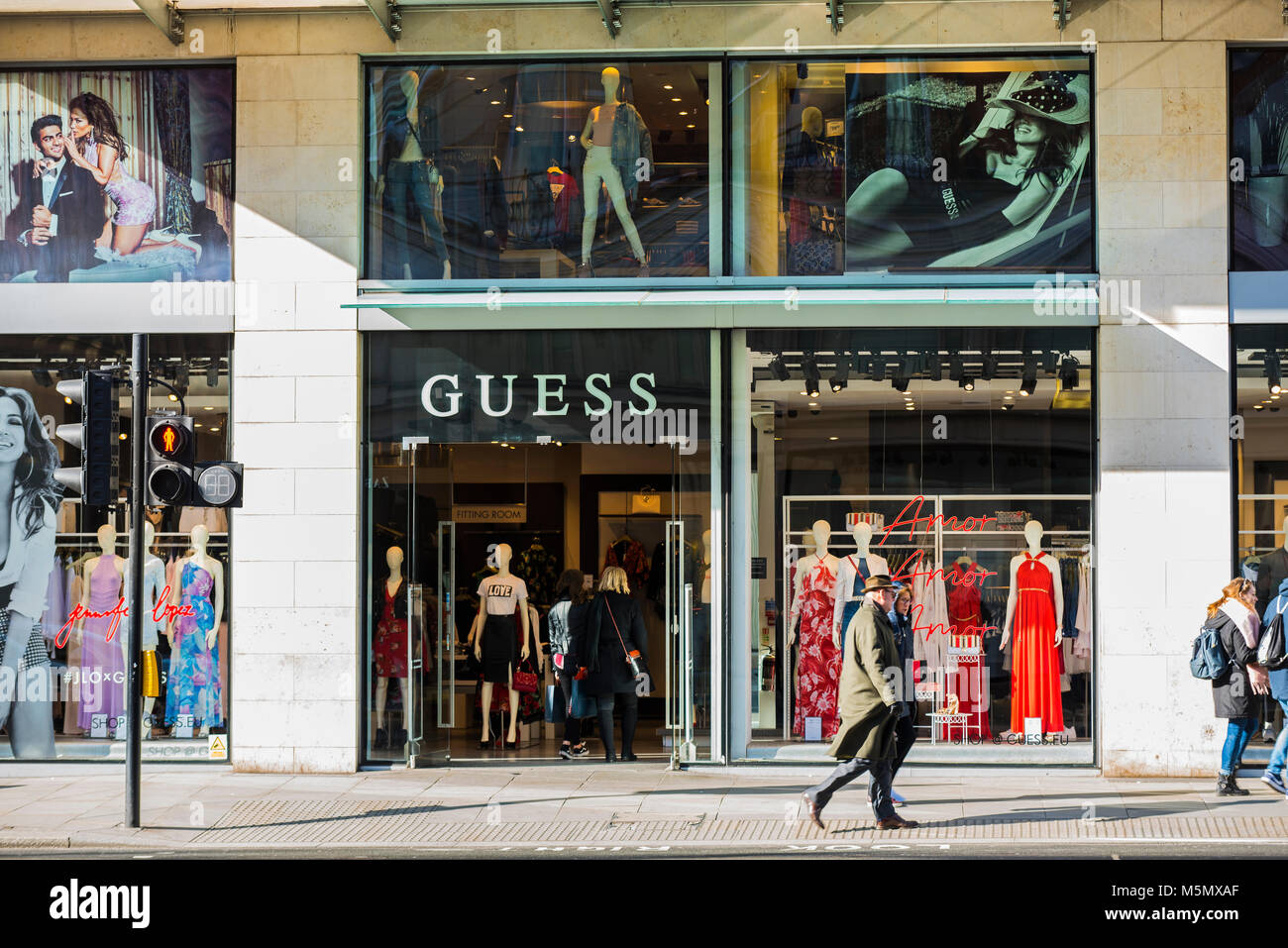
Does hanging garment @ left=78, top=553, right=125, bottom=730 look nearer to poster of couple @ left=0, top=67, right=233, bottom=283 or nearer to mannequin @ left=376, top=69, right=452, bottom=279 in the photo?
poster of couple @ left=0, top=67, right=233, bottom=283

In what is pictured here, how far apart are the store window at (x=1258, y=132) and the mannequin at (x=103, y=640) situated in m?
10.4

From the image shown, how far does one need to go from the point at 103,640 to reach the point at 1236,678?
9709 millimetres

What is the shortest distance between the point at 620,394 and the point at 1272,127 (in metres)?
6.08

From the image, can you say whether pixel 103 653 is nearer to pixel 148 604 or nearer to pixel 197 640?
pixel 148 604

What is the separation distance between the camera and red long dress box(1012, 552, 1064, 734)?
13.0 meters

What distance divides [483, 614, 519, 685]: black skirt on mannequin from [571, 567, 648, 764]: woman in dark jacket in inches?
39.0

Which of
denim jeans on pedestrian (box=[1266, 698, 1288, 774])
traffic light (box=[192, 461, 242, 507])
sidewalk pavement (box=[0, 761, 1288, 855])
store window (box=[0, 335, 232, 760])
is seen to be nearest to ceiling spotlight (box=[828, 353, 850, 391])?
sidewalk pavement (box=[0, 761, 1288, 855])

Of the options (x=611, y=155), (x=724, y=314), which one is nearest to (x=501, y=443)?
(x=724, y=314)

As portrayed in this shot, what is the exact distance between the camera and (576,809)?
11.5 metres

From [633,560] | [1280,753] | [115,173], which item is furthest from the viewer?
[633,560]

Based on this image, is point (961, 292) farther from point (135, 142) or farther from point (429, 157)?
point (135, 142)

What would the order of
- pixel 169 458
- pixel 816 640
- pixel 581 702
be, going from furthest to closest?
pixel 581 702 → pixel 816 640 → pixel 169 458

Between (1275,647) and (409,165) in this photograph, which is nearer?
(1275,647)

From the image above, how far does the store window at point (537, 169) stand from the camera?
13.3m
